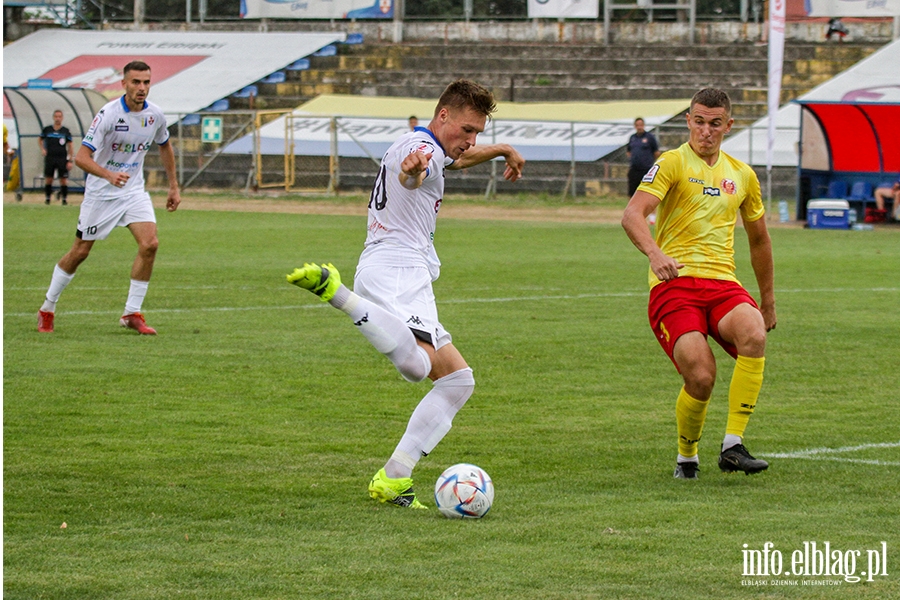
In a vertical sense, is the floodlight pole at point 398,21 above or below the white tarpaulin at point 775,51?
above

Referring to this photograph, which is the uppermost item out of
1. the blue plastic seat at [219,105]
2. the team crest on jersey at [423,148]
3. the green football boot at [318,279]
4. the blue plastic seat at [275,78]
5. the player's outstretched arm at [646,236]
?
the blue plastic seat at [275,78]

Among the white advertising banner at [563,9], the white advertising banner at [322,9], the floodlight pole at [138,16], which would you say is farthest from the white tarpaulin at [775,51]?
the floodlight pole at [138,16]

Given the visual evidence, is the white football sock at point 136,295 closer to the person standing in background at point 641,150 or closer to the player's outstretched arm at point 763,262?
the player's outstretched arm at point 763,262

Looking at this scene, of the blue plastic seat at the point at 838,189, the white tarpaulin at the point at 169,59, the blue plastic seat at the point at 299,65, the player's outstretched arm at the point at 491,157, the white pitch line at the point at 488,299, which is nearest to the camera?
the player's outstretched arm at the point at 491,157

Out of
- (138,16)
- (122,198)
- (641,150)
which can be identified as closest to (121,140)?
(122,198)

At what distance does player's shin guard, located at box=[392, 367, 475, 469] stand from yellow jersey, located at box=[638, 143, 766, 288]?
126 centimetres

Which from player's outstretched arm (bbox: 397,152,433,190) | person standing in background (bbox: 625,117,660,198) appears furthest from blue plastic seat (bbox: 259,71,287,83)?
player's outstretched arm (bbox: 397,152,433,190)

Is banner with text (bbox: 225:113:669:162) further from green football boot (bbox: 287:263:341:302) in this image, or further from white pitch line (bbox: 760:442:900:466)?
green football boot (bbox: 287:263:341:302)

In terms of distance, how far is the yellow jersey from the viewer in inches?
253

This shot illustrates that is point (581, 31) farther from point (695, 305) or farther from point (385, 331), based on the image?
point (385, 331)

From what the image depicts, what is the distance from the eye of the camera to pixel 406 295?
566 centimetres

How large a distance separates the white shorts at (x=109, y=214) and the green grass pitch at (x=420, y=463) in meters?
0.84

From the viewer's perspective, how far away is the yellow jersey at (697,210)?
6.42 meters

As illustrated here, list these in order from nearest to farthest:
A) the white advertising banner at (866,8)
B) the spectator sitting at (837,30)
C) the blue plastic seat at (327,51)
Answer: the white advertising banner at (866,8), the spectator sitting at (837,30), the blue plastic seat at (327,51)
